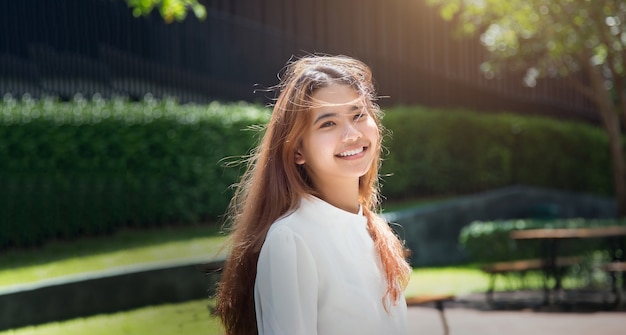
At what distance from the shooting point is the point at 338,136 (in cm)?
259

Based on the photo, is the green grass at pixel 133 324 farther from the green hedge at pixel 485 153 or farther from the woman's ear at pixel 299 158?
the green hedge at pixel 485 153

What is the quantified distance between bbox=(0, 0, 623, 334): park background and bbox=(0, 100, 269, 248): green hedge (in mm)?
17

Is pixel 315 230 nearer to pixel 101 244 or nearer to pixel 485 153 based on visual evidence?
pixel 101 244

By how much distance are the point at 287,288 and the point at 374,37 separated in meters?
18.1

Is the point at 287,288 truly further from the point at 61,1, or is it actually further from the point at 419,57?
the point at 419,57

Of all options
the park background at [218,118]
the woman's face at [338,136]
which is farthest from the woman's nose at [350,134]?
the park background at [218,118]

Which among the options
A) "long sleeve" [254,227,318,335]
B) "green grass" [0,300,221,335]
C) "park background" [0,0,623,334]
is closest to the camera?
"long sleeve" [254,227,318,335]

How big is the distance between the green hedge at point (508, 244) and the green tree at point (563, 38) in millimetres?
2389

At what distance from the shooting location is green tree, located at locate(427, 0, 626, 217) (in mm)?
14078

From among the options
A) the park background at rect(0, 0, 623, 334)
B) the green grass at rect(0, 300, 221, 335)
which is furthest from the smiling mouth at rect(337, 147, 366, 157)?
the park background at rect(0, 0, 623, 334)

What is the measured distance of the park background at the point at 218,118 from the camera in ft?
38.1

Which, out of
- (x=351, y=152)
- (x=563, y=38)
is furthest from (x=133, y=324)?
(x=563, y=38)

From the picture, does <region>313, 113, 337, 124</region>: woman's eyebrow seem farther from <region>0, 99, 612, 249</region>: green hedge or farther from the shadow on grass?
the shadow on grass

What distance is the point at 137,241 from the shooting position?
1172 centimetres
